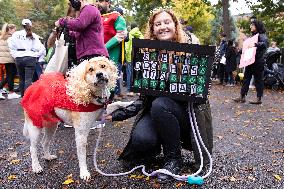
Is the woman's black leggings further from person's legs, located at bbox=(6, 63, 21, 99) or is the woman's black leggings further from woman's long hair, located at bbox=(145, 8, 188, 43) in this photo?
person's legs, located at bbox=(6, 63, 21, 99)

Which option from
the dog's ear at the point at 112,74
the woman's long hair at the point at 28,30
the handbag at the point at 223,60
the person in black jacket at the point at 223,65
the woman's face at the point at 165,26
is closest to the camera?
the dog's ear at the point at 112,74

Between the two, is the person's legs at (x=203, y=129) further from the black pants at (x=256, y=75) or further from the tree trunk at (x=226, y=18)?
the tree trunk at (x=226, y=18)

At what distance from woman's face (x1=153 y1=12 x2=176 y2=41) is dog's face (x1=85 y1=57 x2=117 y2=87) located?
74 centimetres

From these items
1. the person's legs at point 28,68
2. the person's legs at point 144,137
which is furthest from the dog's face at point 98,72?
the person's legs at point 28,68

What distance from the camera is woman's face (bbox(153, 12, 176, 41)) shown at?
409cm

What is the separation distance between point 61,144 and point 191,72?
2.44 meters

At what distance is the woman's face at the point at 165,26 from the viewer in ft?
13.4

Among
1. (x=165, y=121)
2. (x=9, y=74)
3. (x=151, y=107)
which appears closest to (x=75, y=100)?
(x=151, y=107)

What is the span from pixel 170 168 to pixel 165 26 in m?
1.45

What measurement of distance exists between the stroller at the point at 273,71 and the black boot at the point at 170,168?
11.1 meters

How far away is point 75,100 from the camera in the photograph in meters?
3.72

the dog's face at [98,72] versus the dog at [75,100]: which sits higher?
the dog's face at [98,72]

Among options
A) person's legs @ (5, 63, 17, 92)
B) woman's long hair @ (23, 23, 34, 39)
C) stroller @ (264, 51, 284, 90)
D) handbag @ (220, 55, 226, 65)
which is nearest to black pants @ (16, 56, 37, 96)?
woman's long hair @ (23, 23, 34, 39)

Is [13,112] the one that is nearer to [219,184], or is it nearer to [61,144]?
[61,144]
